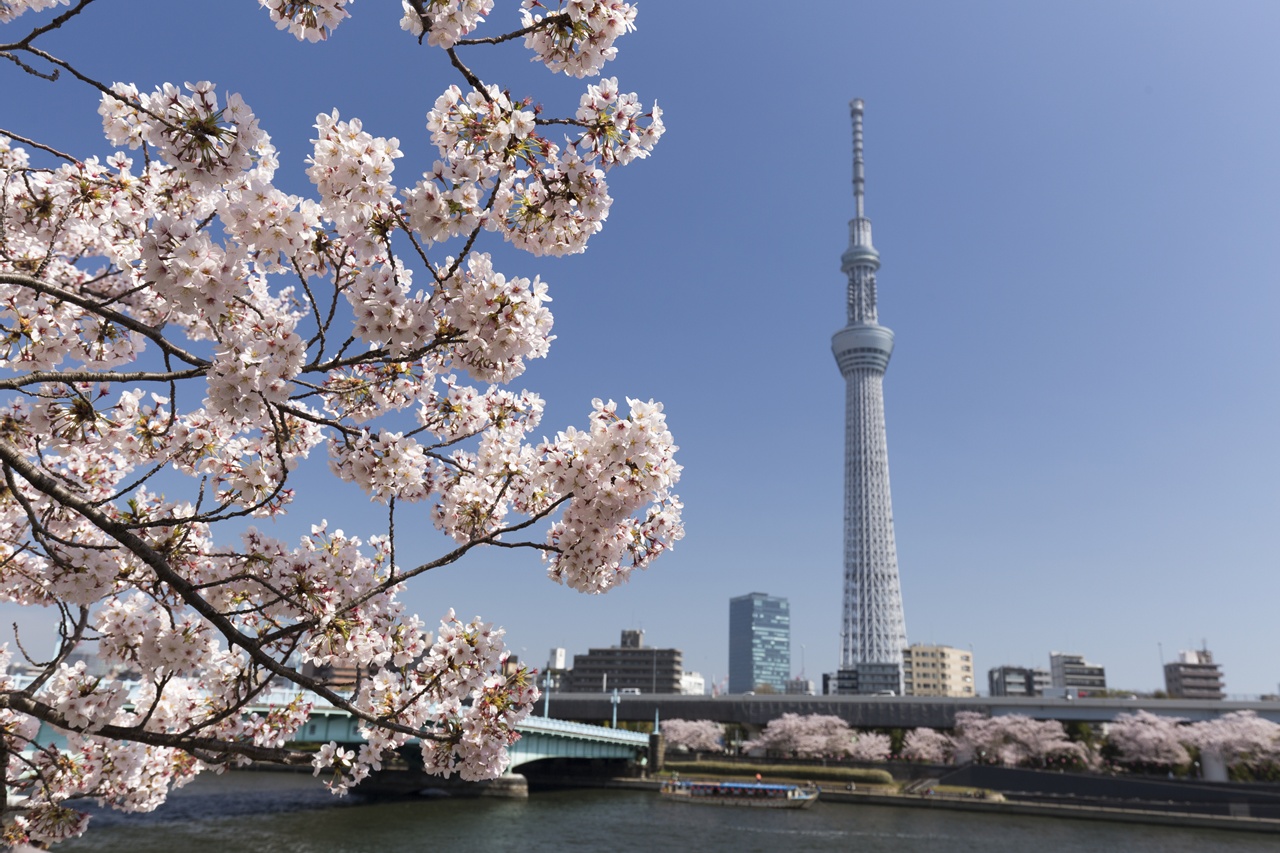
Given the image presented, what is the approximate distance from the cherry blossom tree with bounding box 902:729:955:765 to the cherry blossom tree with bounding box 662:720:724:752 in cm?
1891

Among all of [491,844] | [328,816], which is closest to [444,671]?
[491,844]

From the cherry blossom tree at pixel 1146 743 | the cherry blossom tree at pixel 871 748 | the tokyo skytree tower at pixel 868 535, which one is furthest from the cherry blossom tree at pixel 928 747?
the tokyo skytree tower at pixel 868 535

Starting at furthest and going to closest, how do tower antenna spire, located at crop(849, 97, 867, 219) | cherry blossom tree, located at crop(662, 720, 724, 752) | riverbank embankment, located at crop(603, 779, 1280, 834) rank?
tower antenna spire, located at crop(849, 97, 867, 219)
cherry blossom tree, located at crop(662, 720, 724, 752)
riverbank embankment, located at crop(603, 779, 1280, 834)

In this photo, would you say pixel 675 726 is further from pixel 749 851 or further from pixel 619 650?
pixel 619 650

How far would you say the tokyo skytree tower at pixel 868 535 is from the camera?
135 metres

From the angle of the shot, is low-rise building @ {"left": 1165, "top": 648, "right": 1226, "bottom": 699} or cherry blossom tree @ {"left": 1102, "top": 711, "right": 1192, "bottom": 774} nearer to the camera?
cherry blossom tree @ {"left": 1102, "top": 711, "right": 1192, "bottom": 774}

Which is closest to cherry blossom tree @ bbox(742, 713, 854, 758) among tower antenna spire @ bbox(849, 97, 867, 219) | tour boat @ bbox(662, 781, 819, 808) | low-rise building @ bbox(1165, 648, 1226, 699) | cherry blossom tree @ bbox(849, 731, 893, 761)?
cherry blossom tree @ bbox(849, 731, 893, 761)

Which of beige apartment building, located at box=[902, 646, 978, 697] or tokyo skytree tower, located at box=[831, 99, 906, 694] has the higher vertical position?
tokyo skytree tower, located at box=[831, 99, 906, 694]

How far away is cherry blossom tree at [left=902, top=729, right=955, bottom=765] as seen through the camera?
72.1 m

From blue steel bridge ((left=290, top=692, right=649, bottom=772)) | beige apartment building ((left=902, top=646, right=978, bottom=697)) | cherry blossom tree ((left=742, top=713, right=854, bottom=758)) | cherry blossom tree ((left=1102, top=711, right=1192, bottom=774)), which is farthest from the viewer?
beige apartment building ((left=902, top=646, right=978, bottom=697))

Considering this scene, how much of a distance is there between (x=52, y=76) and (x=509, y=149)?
2.20m

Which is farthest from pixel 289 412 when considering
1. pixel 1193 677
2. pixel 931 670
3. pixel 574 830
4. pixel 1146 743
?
pixel 1193 677

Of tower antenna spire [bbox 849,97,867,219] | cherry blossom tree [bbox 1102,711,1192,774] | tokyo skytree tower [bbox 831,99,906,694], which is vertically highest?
tower antenna spire [bbox 849,97,867,219]

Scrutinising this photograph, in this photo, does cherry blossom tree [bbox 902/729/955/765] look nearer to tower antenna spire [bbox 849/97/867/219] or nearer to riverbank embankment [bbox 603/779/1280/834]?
riverbank embankment [bbox 603/779/1280/834]
